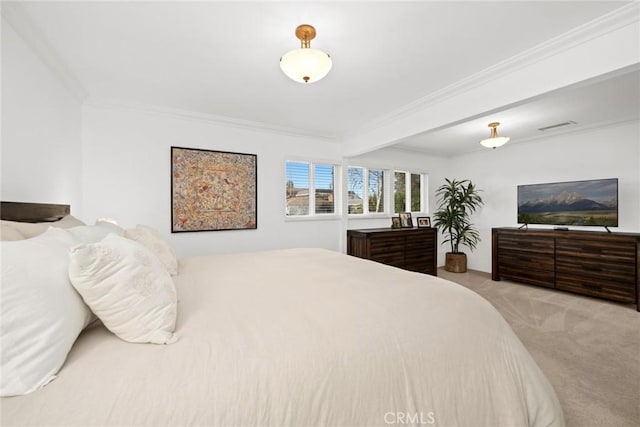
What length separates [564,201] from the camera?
4191mm

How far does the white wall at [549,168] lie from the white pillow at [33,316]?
5.97 meters

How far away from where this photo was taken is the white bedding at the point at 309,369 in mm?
707

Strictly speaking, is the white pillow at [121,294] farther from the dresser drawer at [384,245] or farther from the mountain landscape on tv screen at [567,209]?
the mountain landscape on tv screen at [567,209]

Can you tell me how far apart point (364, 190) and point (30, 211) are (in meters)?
4.39

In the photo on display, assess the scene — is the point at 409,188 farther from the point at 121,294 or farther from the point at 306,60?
the point at 121,294

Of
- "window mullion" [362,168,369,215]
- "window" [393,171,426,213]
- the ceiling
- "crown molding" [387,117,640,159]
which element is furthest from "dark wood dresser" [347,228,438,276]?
the ceiling

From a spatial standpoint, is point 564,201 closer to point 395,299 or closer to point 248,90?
point 395,299

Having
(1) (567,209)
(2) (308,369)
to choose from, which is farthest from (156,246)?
(1) (567,209)

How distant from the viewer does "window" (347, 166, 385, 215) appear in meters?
4.97

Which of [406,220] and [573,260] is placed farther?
[406,220]

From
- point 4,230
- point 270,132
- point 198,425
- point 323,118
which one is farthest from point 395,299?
point 270,132

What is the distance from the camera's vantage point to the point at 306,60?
1730 millimetres

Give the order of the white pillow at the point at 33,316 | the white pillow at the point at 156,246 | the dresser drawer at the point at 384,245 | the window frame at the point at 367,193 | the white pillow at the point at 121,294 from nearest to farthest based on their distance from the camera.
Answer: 1. the white pillow at the point at 33,316
2. the white pillow at the point at 121,294
3. the white pillow at the point at 156,246
4. the dresser drawer at the point at 384,245
5. the window frame at the point at 367,193

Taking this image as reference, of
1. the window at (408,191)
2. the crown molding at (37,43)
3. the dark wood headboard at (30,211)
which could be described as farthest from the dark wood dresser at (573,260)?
the crown molding at (37,43)
